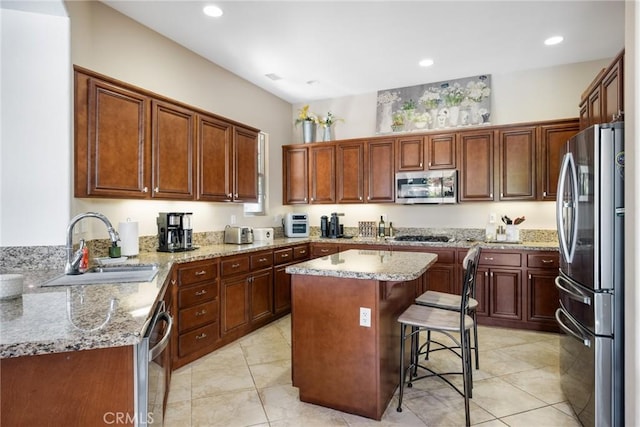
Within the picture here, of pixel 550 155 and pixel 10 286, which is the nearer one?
pixel 10 286

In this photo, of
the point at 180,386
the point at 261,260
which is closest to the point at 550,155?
the point at 261,260

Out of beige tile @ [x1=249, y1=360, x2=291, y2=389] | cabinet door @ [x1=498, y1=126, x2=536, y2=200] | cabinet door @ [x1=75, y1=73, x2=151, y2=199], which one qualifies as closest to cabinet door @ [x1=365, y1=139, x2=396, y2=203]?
cabinet door @ [x1=498, y1=126, x2=536, y2=200]

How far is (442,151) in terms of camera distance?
4.39 m

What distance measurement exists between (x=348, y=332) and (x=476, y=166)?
2971mm

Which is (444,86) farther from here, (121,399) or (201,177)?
(121,399)

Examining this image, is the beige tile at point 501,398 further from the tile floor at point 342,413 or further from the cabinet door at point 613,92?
the cabinet door at point 613,92

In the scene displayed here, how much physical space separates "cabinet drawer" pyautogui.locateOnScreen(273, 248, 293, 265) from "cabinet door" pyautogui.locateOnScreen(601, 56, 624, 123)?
324 cm

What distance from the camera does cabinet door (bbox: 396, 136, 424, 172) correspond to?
14.8ft

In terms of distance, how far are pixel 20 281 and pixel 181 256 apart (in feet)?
4.55

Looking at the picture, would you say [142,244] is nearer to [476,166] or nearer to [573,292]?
[573,292]

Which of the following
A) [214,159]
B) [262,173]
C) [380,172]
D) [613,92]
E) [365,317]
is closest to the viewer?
[365,317]

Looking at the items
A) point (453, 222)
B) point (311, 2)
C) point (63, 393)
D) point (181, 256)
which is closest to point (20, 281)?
point (63, 393)

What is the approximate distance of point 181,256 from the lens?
9.59 feet

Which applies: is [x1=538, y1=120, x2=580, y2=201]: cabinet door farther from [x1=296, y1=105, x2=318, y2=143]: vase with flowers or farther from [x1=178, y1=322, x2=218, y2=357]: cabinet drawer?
[x1=178, y1=322, x2=218, y2=357]: cabinet drawer
